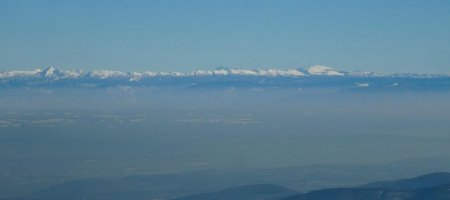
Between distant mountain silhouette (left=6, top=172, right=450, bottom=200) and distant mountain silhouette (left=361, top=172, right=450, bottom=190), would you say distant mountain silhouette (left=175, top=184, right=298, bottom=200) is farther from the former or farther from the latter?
distant mountain silhouette (left=361, top=172, right=450, bottom=190)

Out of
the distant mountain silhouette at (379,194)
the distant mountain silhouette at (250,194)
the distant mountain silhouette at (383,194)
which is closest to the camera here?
the distant mountain silhouette at (383,194)

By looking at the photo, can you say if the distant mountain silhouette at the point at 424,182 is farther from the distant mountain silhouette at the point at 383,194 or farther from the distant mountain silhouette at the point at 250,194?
the distant mountain silhouette at the point at 250,194

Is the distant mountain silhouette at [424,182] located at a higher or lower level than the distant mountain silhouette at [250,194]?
higher

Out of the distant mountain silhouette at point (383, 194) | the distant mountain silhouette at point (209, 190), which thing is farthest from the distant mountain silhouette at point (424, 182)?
the distant mountain silhouette at point (383, 194)

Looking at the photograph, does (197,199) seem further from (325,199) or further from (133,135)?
(133,135)

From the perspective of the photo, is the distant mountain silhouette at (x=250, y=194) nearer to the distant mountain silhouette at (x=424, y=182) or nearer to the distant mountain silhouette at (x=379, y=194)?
the distant mountain silhouette at (x=424, y=182)

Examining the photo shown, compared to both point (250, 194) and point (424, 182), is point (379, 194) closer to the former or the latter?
point (424, 182)

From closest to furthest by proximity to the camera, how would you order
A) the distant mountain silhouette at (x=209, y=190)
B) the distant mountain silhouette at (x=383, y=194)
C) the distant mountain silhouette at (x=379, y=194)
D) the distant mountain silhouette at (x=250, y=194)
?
the distant mountain silhouette at (x=383, y=194) → the distant mountain silhouette at (x=379, y=194) → the distant mountain silhouette at (x=209, y=190) → the distant mountain silhouette at (x=250, y=194)

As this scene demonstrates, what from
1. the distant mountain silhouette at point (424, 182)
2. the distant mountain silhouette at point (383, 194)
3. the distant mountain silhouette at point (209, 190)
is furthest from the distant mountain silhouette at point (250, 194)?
the distant mountain silhouette at point (383, 194)

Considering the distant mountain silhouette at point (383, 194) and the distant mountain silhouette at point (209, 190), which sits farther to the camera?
the distant mountain silhouette at point (209, 190)
